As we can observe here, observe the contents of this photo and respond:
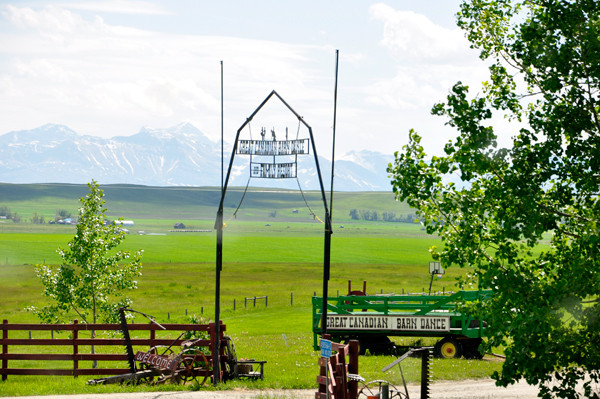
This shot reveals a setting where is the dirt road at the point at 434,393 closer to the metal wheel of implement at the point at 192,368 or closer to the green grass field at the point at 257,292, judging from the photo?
the green grass field at the point at 257,292

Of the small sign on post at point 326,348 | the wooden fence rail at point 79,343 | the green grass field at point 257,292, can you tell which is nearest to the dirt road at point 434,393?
the green grass field at point 257,292

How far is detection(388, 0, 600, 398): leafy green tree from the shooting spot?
1010 centimetres

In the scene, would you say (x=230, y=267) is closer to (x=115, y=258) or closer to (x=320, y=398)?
(x=115, y=258)

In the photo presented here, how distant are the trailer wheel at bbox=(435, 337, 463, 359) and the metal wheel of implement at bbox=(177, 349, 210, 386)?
992 centimetres

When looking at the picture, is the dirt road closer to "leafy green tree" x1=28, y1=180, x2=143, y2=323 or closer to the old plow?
the old plow

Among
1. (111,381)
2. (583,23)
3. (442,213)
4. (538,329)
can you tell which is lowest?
(111,381)

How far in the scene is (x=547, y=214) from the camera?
10.6 meters

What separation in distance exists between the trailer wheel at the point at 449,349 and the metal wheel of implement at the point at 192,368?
9.92 meters

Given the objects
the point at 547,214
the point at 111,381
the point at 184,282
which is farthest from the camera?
the point at 184,282

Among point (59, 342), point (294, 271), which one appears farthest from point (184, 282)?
point (59, 342)

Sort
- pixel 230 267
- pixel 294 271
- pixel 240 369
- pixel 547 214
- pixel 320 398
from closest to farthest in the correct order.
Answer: pixel 547 214
pixel 320 398
pixel 240 369
pixel 294 271
pixel 230 267

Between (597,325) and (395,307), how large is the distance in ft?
42.2

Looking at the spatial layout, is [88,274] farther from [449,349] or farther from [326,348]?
[326,348]

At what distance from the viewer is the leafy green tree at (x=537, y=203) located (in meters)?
10.1
